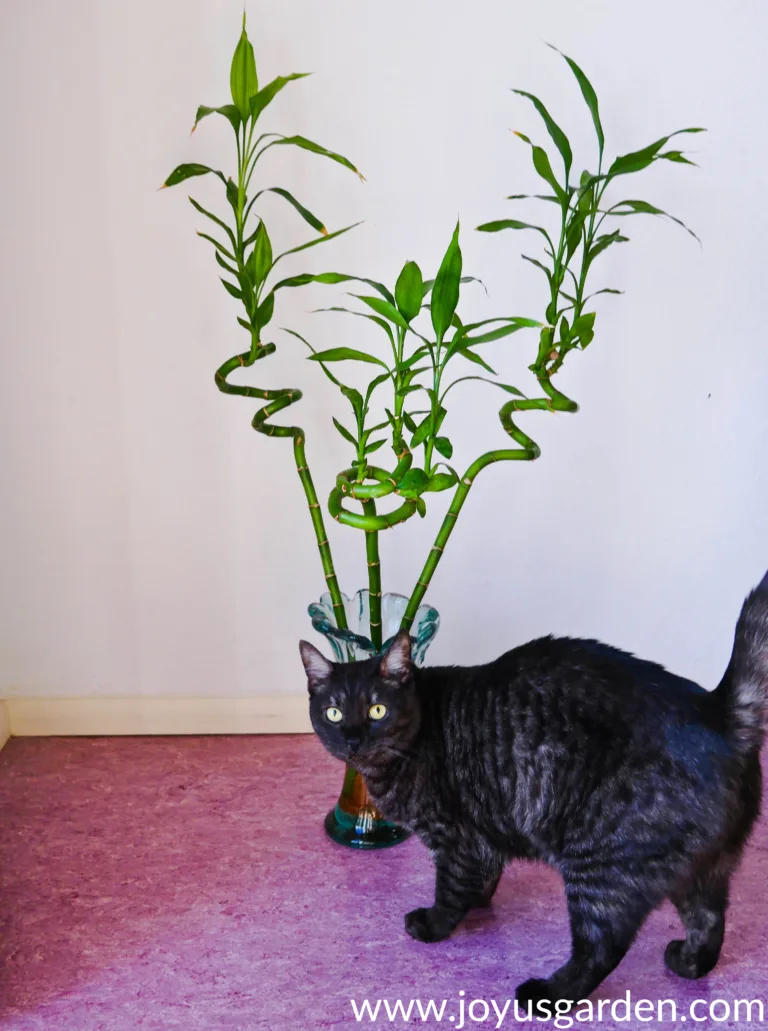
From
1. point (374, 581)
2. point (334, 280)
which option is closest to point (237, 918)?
point (374, 581)

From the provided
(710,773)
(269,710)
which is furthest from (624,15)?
(269,710)

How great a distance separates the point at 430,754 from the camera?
4.57 ft

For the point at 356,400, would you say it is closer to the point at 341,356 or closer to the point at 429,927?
the point at 341,356

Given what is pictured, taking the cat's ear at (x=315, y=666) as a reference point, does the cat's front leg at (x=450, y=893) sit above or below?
below

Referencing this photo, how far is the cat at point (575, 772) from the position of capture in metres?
1.21

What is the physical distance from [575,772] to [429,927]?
34cm

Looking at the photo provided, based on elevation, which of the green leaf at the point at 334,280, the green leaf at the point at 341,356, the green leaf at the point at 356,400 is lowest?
the green leaf at the point at 356,400

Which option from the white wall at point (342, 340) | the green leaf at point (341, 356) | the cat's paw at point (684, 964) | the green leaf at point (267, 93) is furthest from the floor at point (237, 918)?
the green leaf at point (267, 93)

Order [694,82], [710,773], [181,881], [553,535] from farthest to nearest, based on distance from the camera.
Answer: [553,535], [694,82], [181,881], [710,773]

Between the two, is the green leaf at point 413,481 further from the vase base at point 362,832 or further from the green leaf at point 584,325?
the vase base at point 362,832

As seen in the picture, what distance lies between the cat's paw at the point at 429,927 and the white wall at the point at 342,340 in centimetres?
59

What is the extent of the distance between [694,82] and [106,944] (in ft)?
→ 5.23

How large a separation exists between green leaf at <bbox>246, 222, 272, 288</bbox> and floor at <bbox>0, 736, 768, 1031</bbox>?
0.89 m

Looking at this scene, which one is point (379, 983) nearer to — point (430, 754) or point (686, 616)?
point (430, 754)
